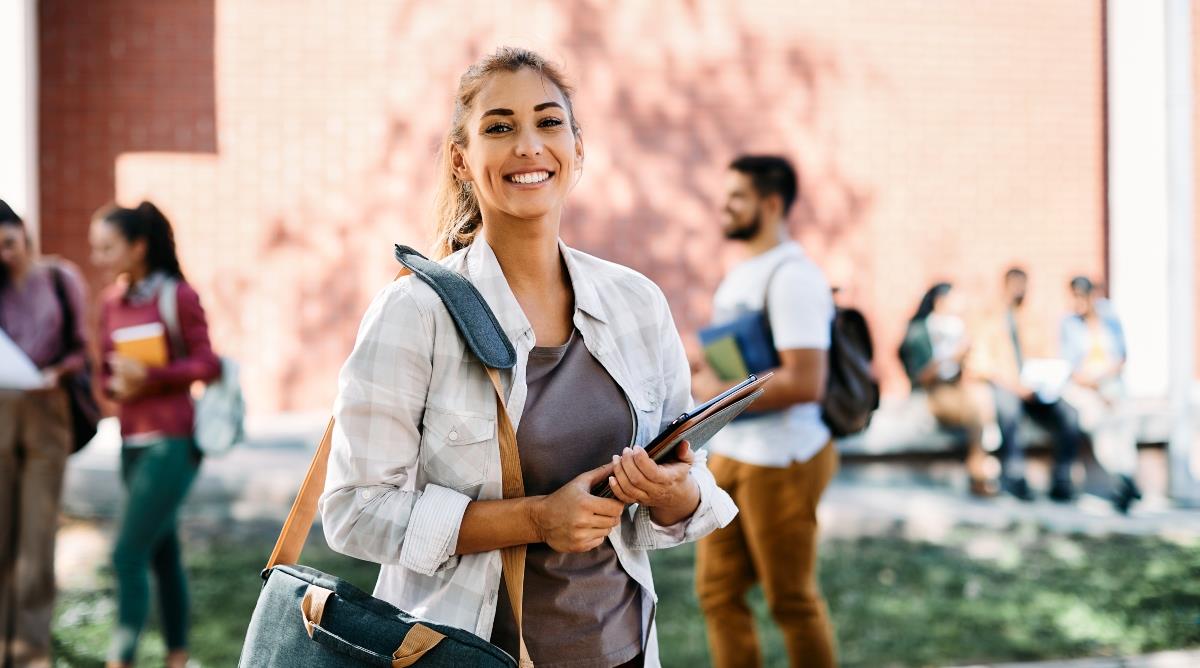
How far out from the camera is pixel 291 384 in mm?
8609

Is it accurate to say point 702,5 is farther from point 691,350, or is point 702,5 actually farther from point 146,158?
point 146,158

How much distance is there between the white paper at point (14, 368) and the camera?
4230 mm

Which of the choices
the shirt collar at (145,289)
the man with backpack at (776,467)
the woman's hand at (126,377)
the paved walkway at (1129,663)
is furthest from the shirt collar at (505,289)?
the paved walkway at (1129,663)

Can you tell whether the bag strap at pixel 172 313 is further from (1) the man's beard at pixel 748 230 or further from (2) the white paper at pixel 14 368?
(1) the man's beard at pixel 748 230

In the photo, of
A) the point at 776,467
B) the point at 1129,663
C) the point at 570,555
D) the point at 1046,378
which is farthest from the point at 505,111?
the point at 1046,378

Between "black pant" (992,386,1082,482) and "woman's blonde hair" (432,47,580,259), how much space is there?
7.51 m

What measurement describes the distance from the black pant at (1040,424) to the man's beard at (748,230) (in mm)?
5450

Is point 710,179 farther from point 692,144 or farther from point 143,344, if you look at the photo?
point 143,344

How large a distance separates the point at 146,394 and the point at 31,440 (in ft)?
1.61

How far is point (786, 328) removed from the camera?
3.93 meters

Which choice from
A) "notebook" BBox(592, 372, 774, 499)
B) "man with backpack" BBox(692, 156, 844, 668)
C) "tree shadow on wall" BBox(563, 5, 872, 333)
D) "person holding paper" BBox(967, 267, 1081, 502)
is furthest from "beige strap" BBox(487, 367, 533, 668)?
"person holding paper" BBox(967, 267, 1081, 502)

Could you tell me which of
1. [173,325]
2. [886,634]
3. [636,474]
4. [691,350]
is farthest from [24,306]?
[691,350]

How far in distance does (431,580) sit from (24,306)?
3.41m

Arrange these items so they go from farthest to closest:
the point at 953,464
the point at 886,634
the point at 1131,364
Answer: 1. the point at 1131,364
2. the point at 953,464
3. the point at 886,634
